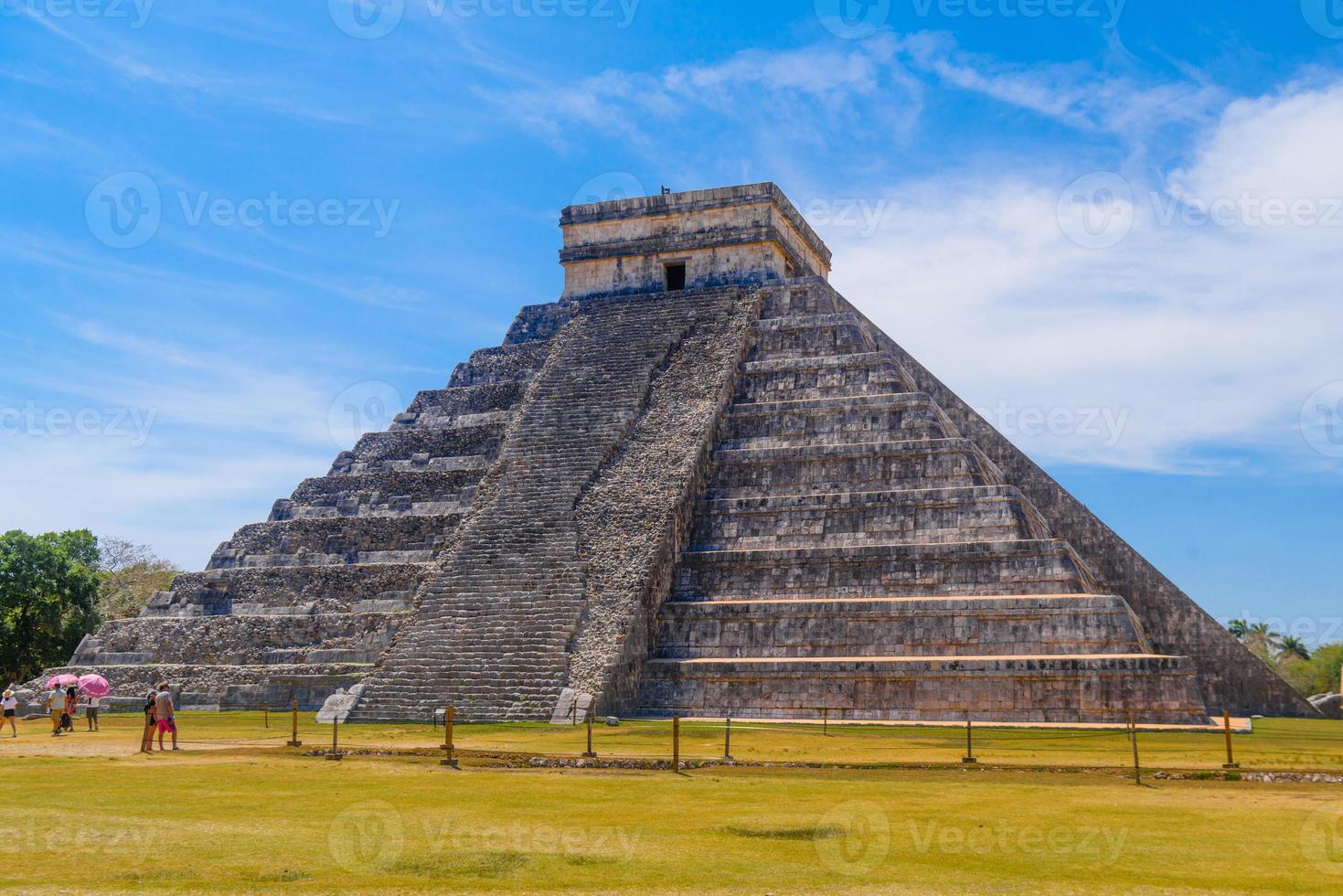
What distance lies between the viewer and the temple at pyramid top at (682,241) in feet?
89.4

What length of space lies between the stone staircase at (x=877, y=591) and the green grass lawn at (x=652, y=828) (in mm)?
4036

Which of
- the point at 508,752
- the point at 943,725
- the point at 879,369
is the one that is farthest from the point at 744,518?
the point at 508,752

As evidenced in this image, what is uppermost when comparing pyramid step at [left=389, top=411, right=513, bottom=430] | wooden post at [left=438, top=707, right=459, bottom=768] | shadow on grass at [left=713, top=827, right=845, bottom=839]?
pyramid step at [left=389, top=411, right=513, bottom=430]

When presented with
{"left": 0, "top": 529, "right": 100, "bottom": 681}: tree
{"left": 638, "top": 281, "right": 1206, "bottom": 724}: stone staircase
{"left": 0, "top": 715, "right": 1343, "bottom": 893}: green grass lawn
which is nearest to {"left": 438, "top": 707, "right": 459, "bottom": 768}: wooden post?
{"left": 0, "top": 715, "right": 1343, "bottom": 893}: green grass lawn

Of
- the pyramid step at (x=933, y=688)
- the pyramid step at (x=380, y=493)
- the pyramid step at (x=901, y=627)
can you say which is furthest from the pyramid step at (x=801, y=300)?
the pyramid step at (x=933, y=688)

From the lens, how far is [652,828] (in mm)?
8797

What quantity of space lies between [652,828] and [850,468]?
13.6m

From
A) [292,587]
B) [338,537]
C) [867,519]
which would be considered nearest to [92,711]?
[292,587]

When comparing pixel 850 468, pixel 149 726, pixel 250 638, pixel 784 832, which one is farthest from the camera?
pixel 250 638

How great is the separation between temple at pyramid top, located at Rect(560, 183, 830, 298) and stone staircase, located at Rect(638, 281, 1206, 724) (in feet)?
13.4

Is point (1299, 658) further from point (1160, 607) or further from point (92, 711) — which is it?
point (92, 711)

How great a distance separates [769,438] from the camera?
75.8ft

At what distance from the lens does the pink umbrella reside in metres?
19.5

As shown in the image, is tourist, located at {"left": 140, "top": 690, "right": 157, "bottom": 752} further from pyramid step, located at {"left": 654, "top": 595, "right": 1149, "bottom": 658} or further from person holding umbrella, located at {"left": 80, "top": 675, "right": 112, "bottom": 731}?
pyramid step, located at {"left": 654, "top": 595, "right": 1149, "bottom": 658}
